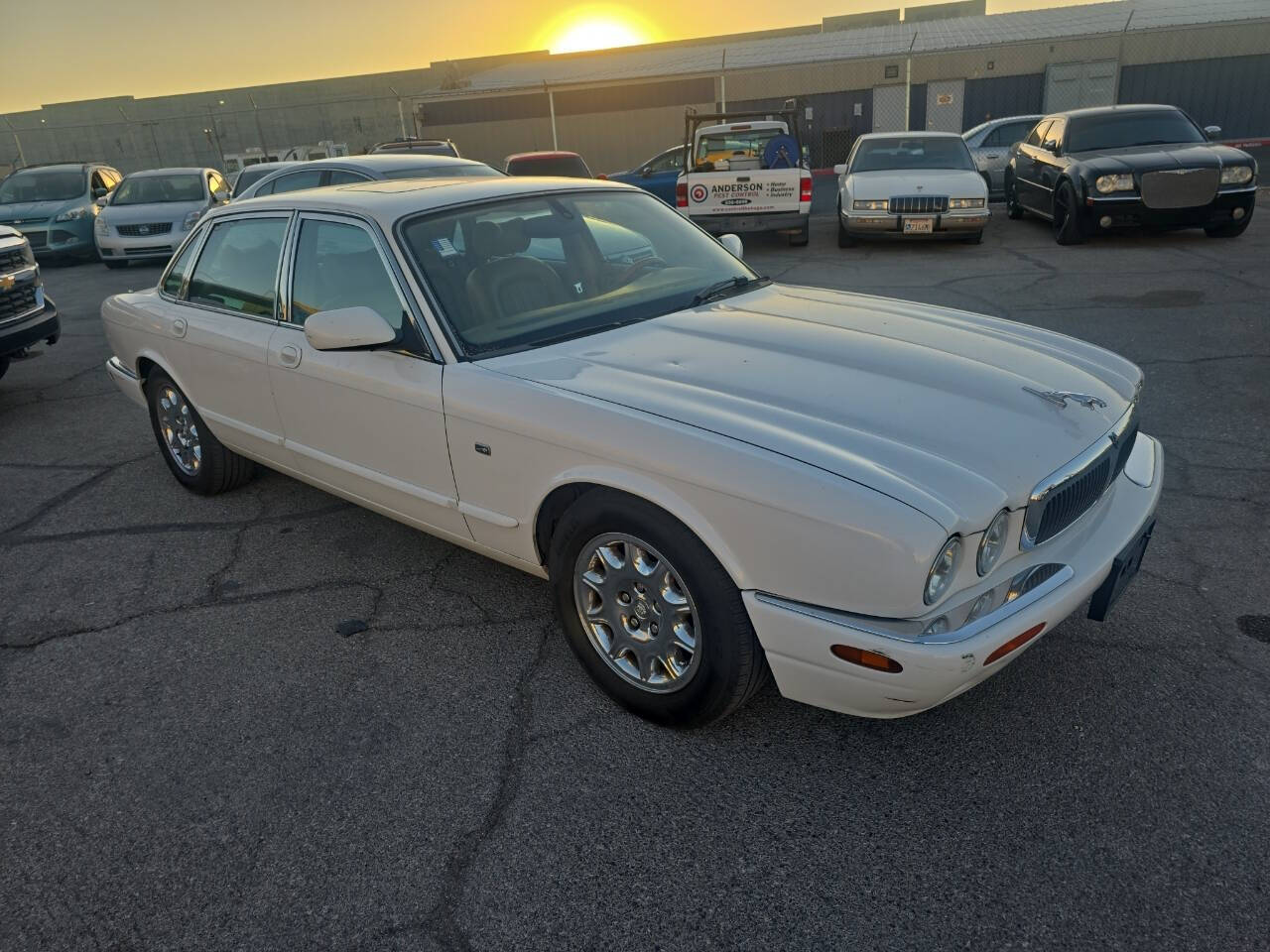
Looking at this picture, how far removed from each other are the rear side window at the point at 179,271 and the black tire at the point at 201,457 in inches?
18.4

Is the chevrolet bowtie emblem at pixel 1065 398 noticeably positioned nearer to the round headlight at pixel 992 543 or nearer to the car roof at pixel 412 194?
the round headlight at pixel 992 543

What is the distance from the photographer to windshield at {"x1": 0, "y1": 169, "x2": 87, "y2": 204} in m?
15.6

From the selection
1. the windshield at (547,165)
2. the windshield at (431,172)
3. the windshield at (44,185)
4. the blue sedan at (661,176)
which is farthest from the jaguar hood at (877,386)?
the windshield at (44,185)

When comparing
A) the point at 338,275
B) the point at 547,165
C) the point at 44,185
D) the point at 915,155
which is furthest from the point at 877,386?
the point at 44,185

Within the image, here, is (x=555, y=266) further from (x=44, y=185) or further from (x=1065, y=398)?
(x=44, y=185)

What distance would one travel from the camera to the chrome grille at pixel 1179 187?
32.7 feet

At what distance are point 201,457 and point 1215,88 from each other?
104 feet

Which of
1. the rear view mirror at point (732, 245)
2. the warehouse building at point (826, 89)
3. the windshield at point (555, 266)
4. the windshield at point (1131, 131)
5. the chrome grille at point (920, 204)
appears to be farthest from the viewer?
the warehouse building at point (826, 89)

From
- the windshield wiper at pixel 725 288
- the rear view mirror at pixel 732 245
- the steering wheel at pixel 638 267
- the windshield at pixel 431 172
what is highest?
the windshield at pixel 431 172

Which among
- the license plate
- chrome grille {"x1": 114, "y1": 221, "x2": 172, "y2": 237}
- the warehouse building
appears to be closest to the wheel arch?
the license plate

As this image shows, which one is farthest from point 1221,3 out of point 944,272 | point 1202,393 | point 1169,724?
point 1169,724

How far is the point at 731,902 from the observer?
2.24 m

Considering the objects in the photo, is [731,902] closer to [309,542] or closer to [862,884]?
[862,884]

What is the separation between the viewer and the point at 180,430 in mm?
4910
